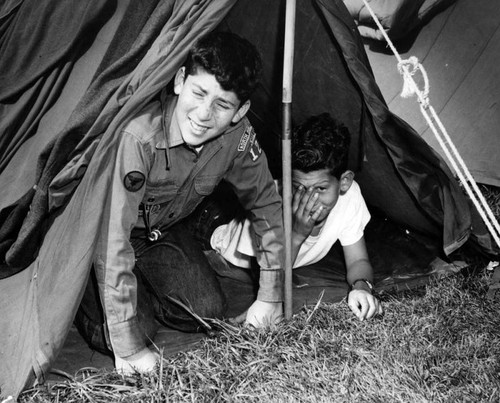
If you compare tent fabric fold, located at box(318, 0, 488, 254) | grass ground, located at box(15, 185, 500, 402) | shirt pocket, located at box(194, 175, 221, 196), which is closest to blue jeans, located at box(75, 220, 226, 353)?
grass ground, located at box(15, 185, 500, 402)

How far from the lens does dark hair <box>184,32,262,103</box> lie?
214 centimetres

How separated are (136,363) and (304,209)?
87 cm

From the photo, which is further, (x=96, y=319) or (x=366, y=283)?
(x=366, y=283)

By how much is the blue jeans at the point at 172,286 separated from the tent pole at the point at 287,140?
0.32m

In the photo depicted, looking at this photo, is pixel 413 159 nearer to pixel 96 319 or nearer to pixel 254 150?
pixel 254 150

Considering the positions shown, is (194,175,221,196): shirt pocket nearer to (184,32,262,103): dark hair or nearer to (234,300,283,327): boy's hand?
(184,32,262,103): dark hair

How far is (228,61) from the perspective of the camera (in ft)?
7.09

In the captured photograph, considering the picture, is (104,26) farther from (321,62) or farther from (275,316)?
(275,316)

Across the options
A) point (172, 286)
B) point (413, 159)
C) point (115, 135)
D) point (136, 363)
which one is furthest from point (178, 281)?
point (413, 159)

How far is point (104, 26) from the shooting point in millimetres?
2508

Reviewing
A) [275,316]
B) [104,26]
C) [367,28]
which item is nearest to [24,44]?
[104,26]

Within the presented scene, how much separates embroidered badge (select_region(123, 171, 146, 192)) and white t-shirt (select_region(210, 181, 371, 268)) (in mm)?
742

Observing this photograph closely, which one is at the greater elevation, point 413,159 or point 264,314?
point 413,159

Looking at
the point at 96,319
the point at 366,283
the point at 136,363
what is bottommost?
the point at 96,319
